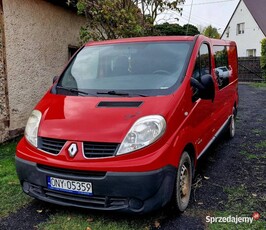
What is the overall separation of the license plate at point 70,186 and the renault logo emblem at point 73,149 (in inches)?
10.1

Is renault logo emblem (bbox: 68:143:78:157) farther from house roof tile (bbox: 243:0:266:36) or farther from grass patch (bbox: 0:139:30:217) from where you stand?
house roof tile (bbox: 243:0:266:36)

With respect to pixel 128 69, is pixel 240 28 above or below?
above

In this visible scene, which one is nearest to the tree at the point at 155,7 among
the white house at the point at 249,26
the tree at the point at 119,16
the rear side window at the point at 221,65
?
the tree at the point at 119,16

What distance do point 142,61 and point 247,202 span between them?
211cm

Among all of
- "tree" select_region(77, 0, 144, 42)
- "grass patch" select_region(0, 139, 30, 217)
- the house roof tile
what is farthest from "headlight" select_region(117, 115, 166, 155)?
the house roof tile

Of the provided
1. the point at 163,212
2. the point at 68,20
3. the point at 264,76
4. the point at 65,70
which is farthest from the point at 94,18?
the point at 264,76

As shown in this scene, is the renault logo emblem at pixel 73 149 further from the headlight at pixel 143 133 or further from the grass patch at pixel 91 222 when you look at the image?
the grass patch at pixel 91 222

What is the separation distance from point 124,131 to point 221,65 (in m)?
3.22

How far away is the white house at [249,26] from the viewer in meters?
28.9

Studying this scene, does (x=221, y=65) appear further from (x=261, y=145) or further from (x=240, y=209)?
(x=240, y=209)

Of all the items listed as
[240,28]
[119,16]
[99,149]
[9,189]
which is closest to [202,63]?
[99,149]

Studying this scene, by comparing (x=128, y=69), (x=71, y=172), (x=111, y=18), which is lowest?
(x=71, y=172)

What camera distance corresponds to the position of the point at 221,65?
5.59 metres

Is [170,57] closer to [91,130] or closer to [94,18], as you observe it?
[91,130]
